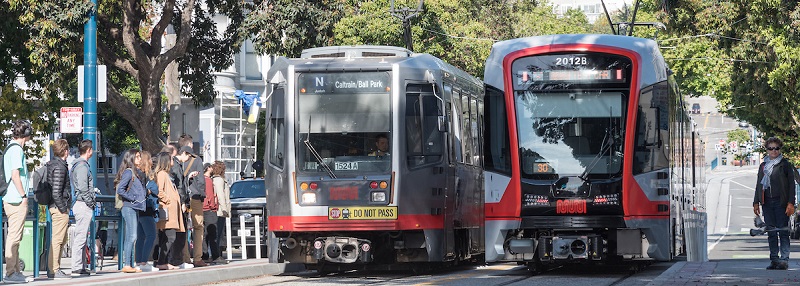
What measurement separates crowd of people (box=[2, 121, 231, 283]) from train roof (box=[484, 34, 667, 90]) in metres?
4.39

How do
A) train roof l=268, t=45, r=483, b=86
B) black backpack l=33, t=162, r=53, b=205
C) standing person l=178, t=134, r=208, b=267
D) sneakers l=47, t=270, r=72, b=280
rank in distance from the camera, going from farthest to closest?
standing person l=178, t=134, r=208, b=267 < train roof l=268, t=45, r=483, b=86 < sneakers l=47, t=270, r=72, b=280 < black backpack l=33, t=162, r=53, b=205

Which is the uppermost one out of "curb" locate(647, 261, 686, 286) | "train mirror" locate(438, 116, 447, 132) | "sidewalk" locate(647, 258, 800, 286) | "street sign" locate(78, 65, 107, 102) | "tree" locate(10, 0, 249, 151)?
"tree" locate(10, 0, 249, 151)

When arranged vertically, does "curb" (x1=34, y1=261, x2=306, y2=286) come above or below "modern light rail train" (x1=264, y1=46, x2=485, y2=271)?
below

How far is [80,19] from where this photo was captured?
24703 mm

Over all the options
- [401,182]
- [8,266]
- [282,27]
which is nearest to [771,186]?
[401,182]

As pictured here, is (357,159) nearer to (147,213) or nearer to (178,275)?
(147,213)

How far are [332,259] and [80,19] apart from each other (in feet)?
29.0

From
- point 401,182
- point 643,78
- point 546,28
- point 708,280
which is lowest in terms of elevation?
point 708,280

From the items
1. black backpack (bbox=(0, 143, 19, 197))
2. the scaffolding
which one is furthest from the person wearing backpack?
the scaffolding

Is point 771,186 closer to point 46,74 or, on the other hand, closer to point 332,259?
point 332,259

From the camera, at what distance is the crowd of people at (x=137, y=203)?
15117mm

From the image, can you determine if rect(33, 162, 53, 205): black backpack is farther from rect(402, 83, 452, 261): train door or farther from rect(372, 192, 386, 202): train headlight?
rect(402, 83, 452, 261): train door

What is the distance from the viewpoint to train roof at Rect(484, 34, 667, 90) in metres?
17.3

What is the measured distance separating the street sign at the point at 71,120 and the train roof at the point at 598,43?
6.34 meters
